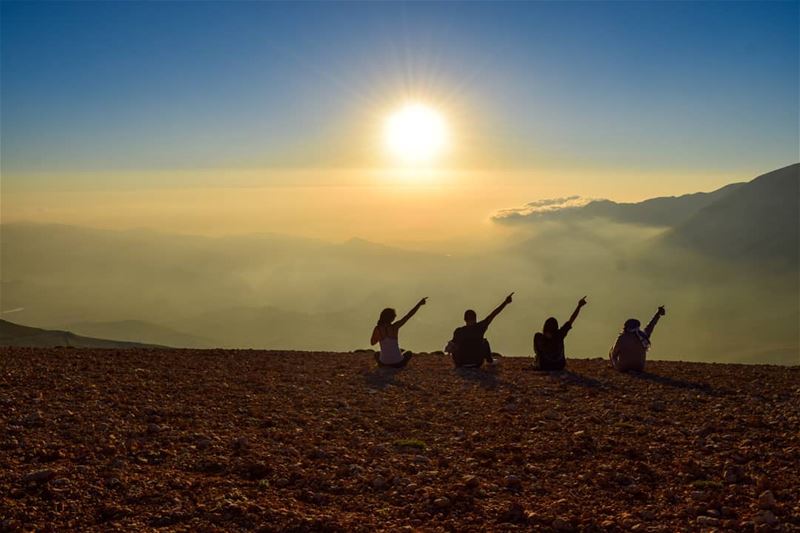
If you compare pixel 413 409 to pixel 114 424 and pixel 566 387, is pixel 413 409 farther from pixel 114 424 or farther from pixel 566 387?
pixel 114 424

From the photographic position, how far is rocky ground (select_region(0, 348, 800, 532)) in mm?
7492

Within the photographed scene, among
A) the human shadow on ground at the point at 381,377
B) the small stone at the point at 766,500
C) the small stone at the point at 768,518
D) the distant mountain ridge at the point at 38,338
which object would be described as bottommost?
the distant mountain ridge at the point at 38,338

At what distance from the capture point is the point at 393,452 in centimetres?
1040

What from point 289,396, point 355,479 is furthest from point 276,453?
point 289,396

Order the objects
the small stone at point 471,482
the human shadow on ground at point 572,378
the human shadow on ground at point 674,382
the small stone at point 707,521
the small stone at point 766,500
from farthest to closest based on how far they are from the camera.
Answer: the human shadow on ground at point 572,378, the human shadow on ground at point 674,382, the small stone at point 471,482, the small stone at point 766,500, the small stone at point 707,521

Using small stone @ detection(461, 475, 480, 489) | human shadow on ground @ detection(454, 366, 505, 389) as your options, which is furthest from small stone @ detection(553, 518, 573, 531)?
human shadow on ground @ detection(454, 366, 505, 389)

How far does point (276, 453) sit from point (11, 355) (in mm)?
→ 14536

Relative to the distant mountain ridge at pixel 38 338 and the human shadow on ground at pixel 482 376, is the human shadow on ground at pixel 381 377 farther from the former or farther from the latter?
the distant mountain ridge at pixel 38 338

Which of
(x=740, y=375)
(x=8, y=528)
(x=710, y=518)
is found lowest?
(x=8, y=528)

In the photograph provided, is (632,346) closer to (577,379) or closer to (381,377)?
(577,379)

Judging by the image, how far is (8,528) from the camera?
271 inches

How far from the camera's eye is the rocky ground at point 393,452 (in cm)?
749

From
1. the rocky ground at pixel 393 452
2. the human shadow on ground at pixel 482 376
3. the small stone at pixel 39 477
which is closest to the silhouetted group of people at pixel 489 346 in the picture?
the human shadow on ground at pixel 482 376

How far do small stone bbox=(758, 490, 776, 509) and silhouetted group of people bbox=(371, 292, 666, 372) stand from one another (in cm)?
1075
